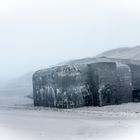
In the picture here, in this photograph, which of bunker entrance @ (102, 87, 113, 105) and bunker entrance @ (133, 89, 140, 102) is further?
bunker entrance @ (133, 89, 140, 102)

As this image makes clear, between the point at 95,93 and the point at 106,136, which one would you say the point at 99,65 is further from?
the point at 106,136

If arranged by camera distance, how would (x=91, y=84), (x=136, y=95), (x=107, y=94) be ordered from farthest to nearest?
1. (x=136, y=95)
2. (x=91, y=84)
3. (x=107, y=94)

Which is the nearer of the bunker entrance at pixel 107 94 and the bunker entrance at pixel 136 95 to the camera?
the bunker entrance at pixel 107 94

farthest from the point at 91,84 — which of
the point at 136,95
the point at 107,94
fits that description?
the point at 136,95

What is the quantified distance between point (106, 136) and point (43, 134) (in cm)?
152

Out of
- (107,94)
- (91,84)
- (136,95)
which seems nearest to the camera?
(107,94)

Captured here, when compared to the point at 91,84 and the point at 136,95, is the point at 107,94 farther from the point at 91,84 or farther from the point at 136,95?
the point at 136,95

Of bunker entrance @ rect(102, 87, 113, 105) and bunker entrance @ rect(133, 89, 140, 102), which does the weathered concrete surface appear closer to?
bunker entrance @ rect(102, 87, 113, 105)

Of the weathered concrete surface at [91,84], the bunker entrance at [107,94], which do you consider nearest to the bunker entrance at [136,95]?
the weathered concrete surface at [91,84]

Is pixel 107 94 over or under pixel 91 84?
under

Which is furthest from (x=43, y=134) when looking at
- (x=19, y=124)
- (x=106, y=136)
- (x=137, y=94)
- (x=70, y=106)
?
(x=137, y=94)

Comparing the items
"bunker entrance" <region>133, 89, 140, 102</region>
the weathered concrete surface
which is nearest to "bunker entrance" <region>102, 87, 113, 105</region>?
the weathered concrete surface

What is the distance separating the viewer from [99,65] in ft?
64.4

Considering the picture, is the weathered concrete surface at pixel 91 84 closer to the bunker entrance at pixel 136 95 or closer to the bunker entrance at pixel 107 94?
the bunker entrance at pixel 107 94
